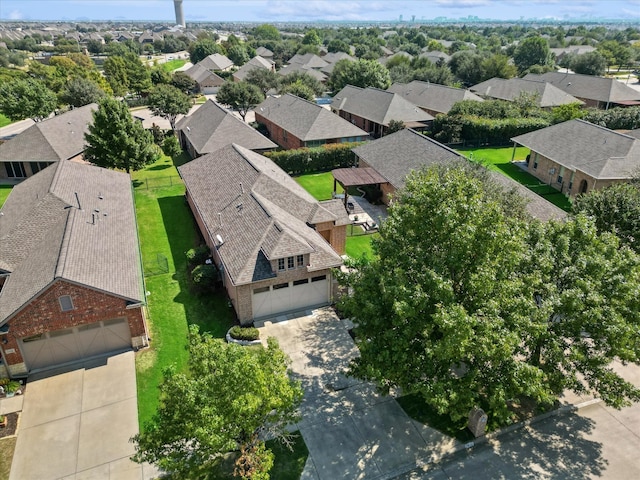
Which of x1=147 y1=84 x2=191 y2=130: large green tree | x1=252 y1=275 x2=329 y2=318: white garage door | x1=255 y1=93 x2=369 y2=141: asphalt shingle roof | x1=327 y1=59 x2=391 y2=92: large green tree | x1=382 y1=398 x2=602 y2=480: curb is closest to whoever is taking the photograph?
x1=382 y1=398 x2=602 y2=480: curb

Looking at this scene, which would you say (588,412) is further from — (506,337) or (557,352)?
(506,337)

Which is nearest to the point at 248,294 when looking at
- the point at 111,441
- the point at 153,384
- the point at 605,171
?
the point at 153,384

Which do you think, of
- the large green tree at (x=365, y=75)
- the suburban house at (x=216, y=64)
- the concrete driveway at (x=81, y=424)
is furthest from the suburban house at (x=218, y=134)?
the suburban house at (x=216, y=64)

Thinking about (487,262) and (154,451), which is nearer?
(154,451)

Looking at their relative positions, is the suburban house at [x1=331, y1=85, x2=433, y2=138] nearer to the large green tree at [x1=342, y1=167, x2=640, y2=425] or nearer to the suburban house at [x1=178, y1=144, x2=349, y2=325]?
the suburban house at [x1=178, y1=144, x2=349, y2=325]

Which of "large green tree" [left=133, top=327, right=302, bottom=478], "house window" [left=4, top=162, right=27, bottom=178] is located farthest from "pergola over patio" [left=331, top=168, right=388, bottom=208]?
"house window" [left=4, top=162, right=27, bottom=178]

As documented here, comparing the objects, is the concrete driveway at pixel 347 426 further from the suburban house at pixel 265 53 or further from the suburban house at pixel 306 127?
the suburban house at pixel 265 53

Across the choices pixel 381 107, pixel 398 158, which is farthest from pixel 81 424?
pixel 381 107
